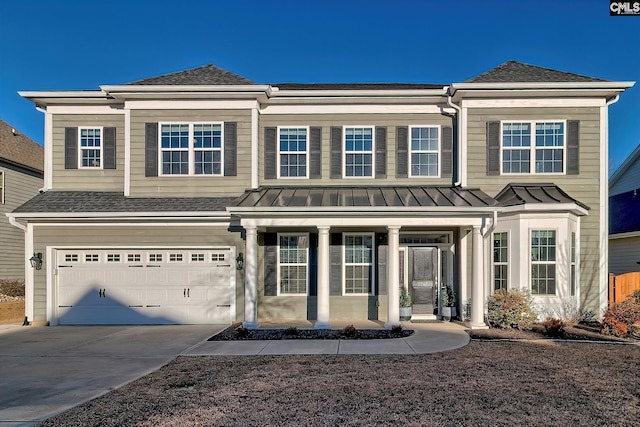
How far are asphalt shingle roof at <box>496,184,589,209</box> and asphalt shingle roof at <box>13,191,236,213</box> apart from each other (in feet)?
22.9

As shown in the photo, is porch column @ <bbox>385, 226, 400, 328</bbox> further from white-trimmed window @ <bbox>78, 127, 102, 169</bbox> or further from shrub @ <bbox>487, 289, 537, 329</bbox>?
white-trimmed window @ <bbox>78, 127, 102, 169</bbox>

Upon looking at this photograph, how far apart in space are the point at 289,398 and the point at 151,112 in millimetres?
9100

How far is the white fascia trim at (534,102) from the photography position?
11773 millimetres

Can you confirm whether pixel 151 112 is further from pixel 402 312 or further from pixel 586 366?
pixel 586 366

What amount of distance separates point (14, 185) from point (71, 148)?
339 inches

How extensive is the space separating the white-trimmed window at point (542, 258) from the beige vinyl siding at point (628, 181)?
11338 mm

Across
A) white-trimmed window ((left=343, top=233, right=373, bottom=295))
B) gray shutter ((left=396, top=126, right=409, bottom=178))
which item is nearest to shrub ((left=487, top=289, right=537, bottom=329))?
white-trimmed window ((left=343, top=233, right=373, bottom=295))

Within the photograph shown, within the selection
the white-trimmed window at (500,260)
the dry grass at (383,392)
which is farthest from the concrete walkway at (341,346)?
the white-trimmed window at (500,260)

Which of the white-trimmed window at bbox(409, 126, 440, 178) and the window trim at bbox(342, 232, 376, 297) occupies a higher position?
the white-trimmed window at bbox(409, 126, 440, 178)

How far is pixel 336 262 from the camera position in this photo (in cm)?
1207

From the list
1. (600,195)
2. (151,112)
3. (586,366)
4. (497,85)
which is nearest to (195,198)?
(151,112)

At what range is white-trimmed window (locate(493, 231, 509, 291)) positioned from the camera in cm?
1120

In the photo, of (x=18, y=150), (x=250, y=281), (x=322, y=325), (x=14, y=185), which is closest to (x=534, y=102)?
(x=322, y=325)

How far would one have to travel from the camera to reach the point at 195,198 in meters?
12.0
